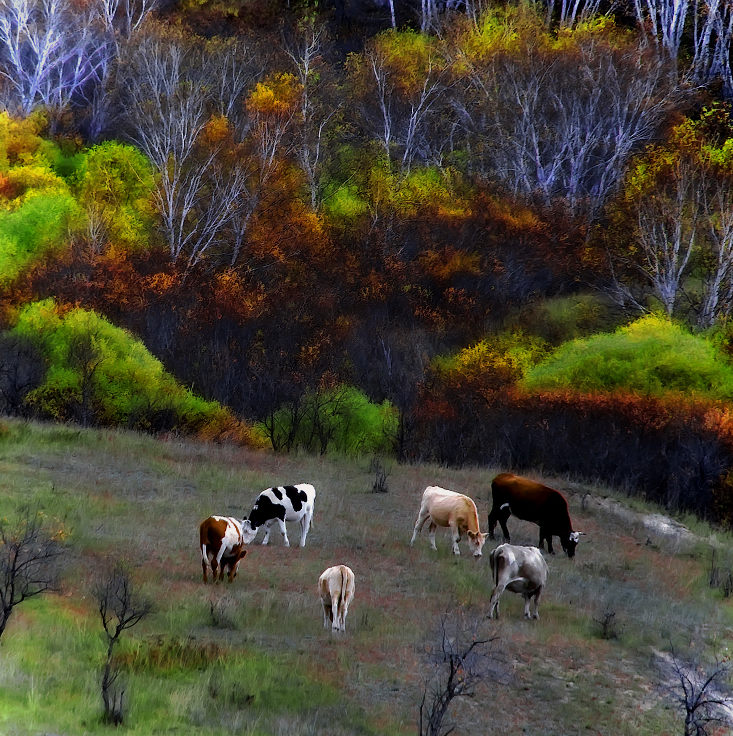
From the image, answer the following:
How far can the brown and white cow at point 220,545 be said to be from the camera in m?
15.8

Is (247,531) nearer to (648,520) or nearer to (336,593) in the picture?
(336,593)

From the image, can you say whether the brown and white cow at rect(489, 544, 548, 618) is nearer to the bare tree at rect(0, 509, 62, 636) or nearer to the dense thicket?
the bare tree at rect(0, 509, 62, 636)

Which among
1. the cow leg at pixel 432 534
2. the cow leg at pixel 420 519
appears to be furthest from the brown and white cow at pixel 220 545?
the cow leg at pixel 432 534

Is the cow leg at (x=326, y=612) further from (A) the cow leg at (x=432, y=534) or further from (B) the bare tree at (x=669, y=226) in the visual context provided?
(B) the bare tree at (x=669, y=226)

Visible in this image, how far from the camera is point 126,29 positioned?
69.4 meters

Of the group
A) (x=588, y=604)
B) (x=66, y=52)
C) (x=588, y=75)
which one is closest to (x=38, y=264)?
(x=66, y=52)

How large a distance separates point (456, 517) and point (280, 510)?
3.22 metres

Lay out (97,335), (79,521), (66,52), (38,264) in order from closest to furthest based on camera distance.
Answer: (79,521) < (97,335) < (38,264) < (66,52)

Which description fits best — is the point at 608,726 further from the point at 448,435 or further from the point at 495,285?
the point at 495,285

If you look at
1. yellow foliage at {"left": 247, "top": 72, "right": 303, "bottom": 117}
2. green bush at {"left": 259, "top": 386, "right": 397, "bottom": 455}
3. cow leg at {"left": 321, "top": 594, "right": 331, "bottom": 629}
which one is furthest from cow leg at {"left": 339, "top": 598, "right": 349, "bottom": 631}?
yellow foliage at {"left": 247, "top": 72, "right": 303, "bottom": 117}

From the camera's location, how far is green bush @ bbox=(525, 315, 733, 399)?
4047cm

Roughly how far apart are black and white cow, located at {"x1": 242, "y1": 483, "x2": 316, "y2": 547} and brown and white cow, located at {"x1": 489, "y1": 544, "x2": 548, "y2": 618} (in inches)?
162

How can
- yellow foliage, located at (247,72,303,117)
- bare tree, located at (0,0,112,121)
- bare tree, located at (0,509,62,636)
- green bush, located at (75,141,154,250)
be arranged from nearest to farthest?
bare tree, located at (0,509,62,636)
green bush, located at (75,141,154,250)
yellow foliage, located at (247,72,303,117)
bare tree, located at (0,0,112,121)

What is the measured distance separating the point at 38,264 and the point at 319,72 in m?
24.3
